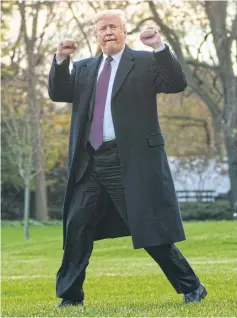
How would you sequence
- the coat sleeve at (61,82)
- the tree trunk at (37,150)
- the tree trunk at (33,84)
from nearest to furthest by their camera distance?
the coat sleeve at (61,82), the tree trunk at (37,150), the tree trunk at (33,84)

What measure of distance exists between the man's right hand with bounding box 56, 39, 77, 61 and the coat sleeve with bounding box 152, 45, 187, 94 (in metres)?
0.61

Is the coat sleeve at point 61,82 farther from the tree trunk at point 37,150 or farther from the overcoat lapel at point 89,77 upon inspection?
the tree trunk at point 37,150

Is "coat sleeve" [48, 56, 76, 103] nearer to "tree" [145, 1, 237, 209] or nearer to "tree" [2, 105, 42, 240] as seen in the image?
"tree" [2, 105, 42, 240]

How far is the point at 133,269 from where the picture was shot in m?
11.6

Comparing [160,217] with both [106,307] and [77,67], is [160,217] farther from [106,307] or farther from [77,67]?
[77,67]

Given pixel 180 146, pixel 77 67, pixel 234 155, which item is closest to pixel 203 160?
pixel 234 155

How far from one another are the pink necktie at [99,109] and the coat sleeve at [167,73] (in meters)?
0.37

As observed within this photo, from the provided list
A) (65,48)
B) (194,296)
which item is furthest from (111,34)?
(194,296)

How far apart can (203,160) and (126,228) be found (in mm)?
30362

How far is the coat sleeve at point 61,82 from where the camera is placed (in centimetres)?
661

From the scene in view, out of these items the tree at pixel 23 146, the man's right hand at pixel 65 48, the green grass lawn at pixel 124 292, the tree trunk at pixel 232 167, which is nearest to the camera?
the green grass lawn at pixel 124 292

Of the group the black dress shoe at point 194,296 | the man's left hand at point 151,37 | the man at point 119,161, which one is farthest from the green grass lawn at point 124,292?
the man's left hand at point 151,37

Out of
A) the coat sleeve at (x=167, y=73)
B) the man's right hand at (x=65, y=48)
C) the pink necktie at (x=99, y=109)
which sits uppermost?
the man's right hand at (x=65, y=48)

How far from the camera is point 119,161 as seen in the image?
636cm
